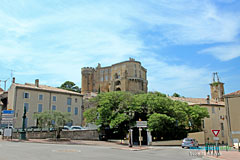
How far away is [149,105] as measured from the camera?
36.8 m

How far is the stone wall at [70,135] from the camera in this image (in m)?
33.9

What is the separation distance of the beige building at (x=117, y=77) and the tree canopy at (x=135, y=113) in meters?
64.2

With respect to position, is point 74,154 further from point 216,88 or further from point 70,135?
point 216,88

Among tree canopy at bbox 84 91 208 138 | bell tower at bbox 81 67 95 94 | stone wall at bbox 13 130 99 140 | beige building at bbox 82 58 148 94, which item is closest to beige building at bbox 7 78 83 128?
stone wall at bbox 13 130 99 140

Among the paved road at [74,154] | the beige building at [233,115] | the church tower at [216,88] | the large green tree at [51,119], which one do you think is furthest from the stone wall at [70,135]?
the church tower at [216,88]

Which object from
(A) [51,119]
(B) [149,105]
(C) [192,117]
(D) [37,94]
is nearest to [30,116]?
(D) [37,94]

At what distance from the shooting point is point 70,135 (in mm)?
35625

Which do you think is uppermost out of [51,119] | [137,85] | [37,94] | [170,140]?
[137,85]

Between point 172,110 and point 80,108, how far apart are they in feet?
86.7

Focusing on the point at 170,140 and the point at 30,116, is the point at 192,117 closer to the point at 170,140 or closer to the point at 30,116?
the point at 170,140

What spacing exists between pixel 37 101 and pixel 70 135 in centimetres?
1817

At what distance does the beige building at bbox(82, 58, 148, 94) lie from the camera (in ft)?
353

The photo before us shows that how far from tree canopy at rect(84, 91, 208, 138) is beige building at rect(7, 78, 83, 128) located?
17.1 m

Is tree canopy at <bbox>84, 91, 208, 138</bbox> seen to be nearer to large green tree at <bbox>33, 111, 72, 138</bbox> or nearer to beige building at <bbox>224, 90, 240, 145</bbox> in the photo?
large green tree at <bbox>33, 111, 72, 138</bbox>
